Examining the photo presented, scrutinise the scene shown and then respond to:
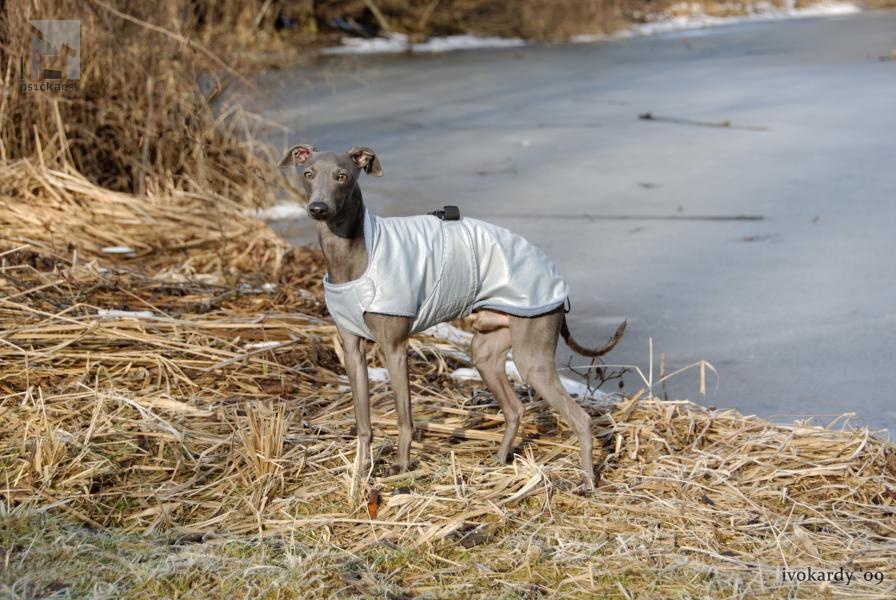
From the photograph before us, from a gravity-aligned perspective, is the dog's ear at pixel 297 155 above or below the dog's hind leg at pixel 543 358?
above

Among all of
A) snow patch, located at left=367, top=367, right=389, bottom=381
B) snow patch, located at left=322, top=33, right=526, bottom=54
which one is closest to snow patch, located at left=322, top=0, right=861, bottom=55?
snow patch, located at left=322, top=33, right=526, bottom=54

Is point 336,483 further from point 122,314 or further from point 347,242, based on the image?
point 122,314

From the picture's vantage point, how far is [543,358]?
11.8ft

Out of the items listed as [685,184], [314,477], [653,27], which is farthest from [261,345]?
[653,27]

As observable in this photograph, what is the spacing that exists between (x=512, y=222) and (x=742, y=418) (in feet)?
10.5

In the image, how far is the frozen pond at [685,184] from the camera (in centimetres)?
504

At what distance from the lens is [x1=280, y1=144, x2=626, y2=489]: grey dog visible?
342 centimetres

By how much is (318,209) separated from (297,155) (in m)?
0.44

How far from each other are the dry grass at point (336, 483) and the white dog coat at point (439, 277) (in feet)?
1.63

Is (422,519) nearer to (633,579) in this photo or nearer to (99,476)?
(633,579)

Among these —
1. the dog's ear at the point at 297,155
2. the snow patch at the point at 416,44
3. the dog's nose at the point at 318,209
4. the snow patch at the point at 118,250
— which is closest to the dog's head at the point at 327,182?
the dog's nose at the point at 318,209

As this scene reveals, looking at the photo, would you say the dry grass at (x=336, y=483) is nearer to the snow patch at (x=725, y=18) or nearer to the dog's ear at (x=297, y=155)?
the dog's ear at (x=297, y=155)

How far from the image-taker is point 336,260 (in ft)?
11.5

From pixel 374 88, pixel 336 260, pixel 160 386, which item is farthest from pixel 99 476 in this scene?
pixel 374 88
